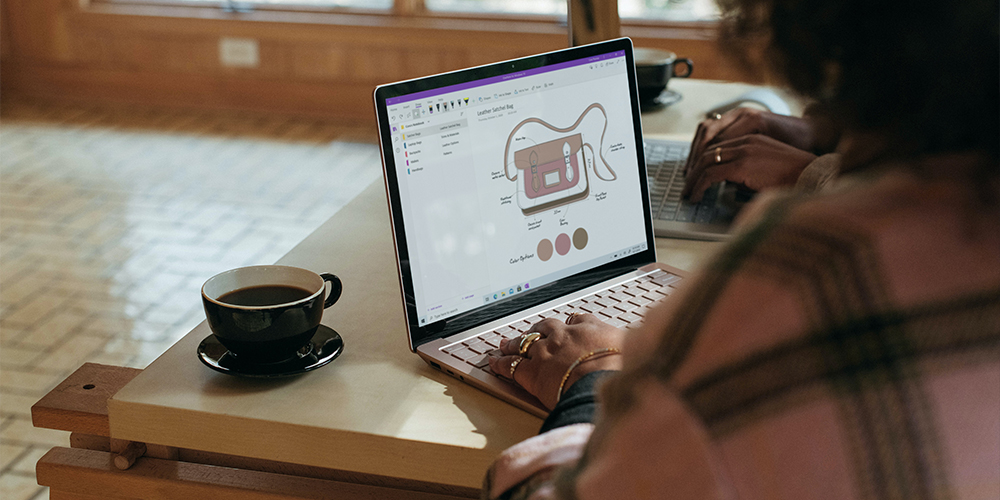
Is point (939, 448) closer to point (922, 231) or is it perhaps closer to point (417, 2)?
point (922, 231)

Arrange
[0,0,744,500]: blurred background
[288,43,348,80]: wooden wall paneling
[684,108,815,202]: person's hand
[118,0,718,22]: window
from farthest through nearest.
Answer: [288,43,348,80]: wooden wall paneling
[118,0,718,22]: window
[0,0,744,500]: blurred background
[684,108,815,202]: person's hand

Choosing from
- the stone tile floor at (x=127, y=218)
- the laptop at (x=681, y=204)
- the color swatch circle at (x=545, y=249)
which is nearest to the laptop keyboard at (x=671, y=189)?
the laptop at (x=681, y=204)

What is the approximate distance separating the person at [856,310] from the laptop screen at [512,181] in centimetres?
47

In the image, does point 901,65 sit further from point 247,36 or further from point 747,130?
point 247,36

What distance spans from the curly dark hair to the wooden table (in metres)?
0.38

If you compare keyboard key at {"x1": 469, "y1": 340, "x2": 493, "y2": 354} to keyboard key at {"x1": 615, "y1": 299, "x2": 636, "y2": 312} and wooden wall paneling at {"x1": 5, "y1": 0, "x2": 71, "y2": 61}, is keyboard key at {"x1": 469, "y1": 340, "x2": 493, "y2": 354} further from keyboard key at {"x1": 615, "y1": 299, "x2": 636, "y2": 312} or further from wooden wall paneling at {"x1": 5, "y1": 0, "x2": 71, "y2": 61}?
wooden wall paneling at {"x1": 5, "y1": 0, "x2": 71, "y2": 61}

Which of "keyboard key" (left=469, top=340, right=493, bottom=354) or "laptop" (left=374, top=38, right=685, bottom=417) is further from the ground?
"laptop" (left=374, top=38, right=685, bottom=417)

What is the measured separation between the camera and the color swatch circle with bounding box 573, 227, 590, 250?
39.5 inches

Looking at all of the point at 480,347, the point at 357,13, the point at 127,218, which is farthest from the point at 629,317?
the point at 357,13

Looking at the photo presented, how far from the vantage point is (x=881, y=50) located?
0.40m

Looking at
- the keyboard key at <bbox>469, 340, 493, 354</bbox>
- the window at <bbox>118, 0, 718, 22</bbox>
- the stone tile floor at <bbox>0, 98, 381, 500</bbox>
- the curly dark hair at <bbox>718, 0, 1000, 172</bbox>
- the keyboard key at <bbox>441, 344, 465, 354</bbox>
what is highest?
the window at <bbox>118, 0, 718, 22</bbox>

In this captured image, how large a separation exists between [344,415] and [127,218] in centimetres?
269

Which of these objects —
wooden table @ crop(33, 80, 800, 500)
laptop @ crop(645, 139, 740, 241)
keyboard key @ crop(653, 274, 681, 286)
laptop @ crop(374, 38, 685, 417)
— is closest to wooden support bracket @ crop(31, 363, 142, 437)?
wooden table @ crop(33, 80, 800, 500)

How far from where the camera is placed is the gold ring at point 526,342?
0.82 meters
